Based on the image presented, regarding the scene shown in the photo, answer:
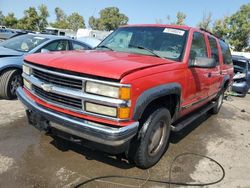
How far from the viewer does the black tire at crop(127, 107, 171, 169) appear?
11.7ft

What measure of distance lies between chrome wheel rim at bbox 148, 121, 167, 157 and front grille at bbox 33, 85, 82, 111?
1.13 meters

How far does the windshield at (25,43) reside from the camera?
7.13 meters

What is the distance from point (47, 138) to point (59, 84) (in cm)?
151

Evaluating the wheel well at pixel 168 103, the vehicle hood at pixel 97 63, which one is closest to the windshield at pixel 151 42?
the vehicle hood at pixel 97 63

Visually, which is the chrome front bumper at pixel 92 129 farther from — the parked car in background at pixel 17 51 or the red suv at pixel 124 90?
the parked car in background at pixel 17 51

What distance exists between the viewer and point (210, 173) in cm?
398

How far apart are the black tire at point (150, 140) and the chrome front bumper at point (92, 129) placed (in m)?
0.39

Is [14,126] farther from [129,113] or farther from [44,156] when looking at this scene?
[129,113]

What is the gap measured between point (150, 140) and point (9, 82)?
4.05m

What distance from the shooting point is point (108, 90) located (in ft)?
9.97

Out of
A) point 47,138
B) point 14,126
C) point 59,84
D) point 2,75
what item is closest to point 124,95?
point 59,84

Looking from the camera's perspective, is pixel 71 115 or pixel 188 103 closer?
pixel 71 115

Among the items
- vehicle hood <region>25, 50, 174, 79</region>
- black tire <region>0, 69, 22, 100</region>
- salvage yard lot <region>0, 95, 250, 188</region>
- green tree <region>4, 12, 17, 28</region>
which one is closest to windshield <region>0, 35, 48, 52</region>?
black tire <region>0, 69, 22, 100</region>

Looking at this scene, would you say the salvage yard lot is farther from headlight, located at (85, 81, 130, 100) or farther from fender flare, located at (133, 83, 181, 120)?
headlight, located at (85, 81, 130, 100)
